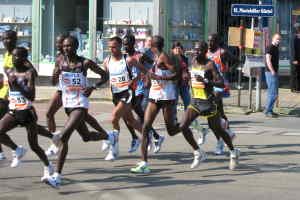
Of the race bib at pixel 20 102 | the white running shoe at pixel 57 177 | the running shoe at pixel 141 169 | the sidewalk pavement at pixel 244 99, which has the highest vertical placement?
the race bib at pixel 20 102

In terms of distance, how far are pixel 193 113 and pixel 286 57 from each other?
1335cm

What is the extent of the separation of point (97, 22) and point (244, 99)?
523 centimetres

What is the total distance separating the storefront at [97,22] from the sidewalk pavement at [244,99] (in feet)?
4.64

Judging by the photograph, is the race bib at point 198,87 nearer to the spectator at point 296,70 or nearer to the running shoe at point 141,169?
the running shoe at point 141,169

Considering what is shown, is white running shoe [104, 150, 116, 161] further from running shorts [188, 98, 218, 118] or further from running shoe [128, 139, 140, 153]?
running shorts [188, 98, 218, 118]

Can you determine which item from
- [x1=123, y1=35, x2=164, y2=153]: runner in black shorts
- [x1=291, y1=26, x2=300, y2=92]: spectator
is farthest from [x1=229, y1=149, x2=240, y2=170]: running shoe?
[x1=291, y1=26, x2=300, y2=92]: spectator

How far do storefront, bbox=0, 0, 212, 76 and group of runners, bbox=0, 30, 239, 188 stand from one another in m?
9.04

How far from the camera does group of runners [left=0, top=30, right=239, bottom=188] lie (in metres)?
8.45

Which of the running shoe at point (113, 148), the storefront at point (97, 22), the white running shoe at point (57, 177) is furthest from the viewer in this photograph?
the storefront at point (97, 22)

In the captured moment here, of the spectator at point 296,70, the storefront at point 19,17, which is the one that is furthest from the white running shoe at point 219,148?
the storefront at point 19,17

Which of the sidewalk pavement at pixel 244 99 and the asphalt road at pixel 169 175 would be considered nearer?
the asphalt road at pixel 169 175

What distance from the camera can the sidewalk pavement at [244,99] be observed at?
55.8 feet

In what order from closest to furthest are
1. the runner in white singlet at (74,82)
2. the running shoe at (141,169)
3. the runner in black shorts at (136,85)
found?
the runner in white singlet at (74,82) → the running shoe at (141,169) → the runner in black shorts at (136,85)

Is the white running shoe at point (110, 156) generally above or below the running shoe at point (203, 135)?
below
